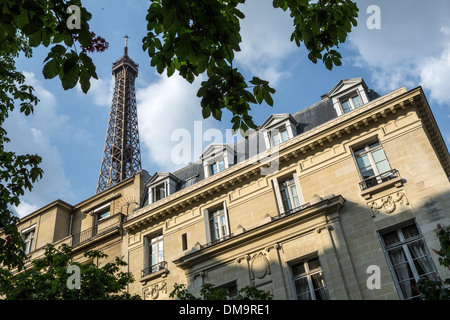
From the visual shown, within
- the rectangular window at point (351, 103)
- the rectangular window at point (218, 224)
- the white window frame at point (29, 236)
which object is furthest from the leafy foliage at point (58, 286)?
the rectangular window at point (351, 103)

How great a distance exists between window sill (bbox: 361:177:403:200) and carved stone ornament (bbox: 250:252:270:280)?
184 inches

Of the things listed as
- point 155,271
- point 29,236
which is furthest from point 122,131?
point 155,271

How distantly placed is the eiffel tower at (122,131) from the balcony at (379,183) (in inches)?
2158

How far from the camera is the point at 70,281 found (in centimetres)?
1565

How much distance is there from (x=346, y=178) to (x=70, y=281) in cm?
1138

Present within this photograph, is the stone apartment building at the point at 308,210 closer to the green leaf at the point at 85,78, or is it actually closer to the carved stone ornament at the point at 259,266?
the carved stone ornament at the point at 259,266

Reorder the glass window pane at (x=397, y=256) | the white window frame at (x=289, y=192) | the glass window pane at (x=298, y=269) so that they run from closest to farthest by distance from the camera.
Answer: the glass window pane at (x=397, y=256), the glass window pane at (x=298, y=269), the white window frame at (x=289, y=192)

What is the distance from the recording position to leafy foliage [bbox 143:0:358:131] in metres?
5.14

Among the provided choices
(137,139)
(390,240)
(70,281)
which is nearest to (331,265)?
(390,240)

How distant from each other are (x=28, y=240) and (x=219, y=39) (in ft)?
85.1

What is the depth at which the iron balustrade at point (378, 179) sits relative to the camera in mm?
16719

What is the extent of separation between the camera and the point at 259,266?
1759 centimetres

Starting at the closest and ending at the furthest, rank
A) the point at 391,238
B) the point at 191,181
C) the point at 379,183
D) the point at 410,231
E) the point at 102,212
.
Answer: the point at 410,231
the point at 391,238
the point at 379,183
the point at 191,181
the point at 102,212

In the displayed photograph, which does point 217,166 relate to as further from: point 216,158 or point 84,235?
point 84,235
